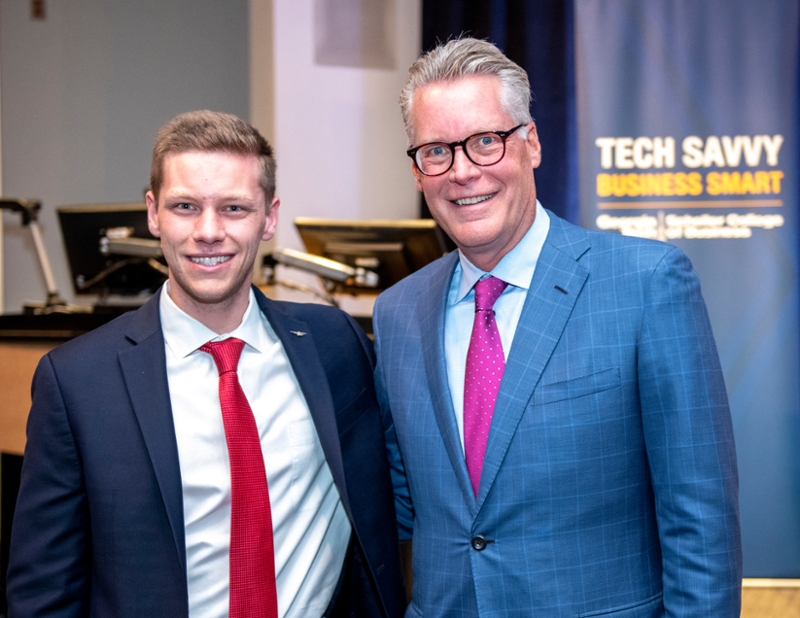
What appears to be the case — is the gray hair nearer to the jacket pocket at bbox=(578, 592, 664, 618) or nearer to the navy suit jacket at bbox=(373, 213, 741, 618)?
the navy suit jacket at bbox=(373, 213, 741, 618)

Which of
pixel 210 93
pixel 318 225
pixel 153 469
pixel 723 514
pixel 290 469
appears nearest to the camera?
pixel 723 514

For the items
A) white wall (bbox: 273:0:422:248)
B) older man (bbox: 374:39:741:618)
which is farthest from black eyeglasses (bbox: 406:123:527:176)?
white wall (bbox: 273:0:422:248)

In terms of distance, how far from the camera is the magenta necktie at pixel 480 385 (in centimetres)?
142

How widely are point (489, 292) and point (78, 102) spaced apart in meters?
4.82

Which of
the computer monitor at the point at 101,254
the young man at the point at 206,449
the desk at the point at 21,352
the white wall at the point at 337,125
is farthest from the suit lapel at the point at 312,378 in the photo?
the white wall at the point at 337,125

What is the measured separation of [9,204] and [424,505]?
10.6ft

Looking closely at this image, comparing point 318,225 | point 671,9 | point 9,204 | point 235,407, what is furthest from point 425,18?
point 235,407

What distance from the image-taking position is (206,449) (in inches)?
59.0

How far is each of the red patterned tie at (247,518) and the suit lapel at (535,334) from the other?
1.42ft

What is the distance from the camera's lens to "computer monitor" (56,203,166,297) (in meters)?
3.73

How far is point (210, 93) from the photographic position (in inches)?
217

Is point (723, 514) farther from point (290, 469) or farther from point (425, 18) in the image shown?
point (425, 18)

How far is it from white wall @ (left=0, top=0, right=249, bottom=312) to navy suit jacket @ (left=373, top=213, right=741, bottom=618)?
4.52 meters

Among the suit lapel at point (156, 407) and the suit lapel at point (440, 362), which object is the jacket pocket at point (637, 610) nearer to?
the suit lapel at point (440, 362)
